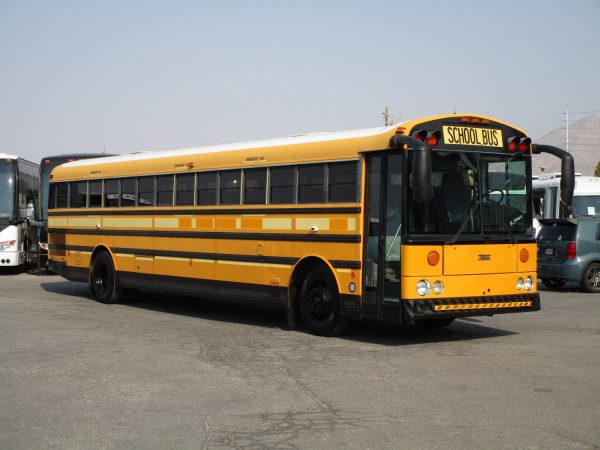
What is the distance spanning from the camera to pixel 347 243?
11.6 m

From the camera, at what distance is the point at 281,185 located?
1284cm

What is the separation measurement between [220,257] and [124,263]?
320 cm

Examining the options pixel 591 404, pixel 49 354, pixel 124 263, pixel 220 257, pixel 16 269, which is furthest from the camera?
pixel 16 269

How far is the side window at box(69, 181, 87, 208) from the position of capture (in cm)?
1792

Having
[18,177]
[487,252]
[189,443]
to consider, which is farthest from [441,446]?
[18,177]

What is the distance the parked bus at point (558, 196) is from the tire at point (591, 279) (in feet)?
15.4

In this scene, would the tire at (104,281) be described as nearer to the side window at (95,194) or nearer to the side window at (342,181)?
the side window at (95,194)

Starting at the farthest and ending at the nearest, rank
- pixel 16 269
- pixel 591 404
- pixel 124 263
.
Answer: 1. pixel 16 269
2. pixel 124 263
3. pixel 591 404

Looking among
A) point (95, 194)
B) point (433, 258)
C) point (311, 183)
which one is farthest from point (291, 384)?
point (95, 194)

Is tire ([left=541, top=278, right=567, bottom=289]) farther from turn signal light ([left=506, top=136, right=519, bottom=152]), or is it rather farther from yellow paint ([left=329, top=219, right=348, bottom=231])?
yellow paint ([left=329, top=219, right=348, bottom=231])

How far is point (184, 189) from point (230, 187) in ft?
4.45

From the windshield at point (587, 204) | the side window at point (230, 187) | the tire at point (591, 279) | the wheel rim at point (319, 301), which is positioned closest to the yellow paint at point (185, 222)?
the side window at point (230, 187)

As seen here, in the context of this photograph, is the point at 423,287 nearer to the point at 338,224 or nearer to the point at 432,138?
the point at 338,224

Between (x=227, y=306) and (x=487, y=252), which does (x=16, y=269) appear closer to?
(x=227, y=306)
